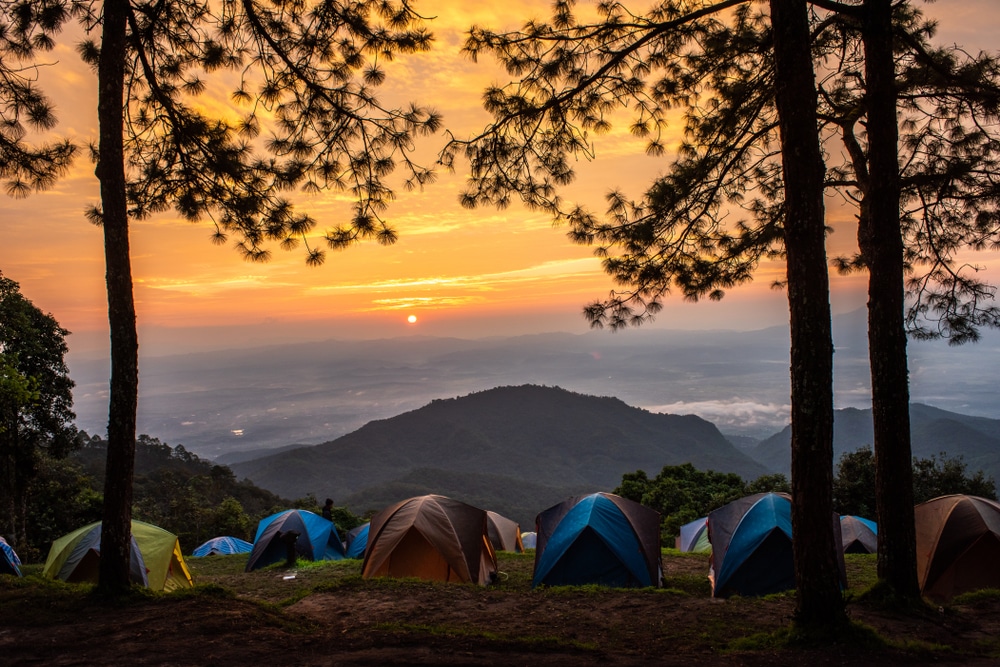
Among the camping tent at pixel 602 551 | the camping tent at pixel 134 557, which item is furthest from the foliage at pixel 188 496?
the camping tent at pixel 602 551

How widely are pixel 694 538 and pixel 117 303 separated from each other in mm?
14903

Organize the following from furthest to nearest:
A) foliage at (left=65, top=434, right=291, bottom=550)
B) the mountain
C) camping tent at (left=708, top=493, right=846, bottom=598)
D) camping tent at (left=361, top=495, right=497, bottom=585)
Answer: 1. the mountain
2. foliage at (left=65, top=434, right=291, bottom=550)
3. camping tent at (left=361, top=495, right=497, bottom=585)
4. camping tent at (left=708, top=493, right=846, bottom=598)

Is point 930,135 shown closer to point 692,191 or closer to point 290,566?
point 692,191

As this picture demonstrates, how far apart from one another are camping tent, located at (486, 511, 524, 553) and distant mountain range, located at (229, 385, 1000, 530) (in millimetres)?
48493

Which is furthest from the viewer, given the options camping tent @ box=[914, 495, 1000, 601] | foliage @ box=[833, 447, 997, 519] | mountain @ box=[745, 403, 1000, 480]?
mountain @ box=[745, 403, 1000, 480]

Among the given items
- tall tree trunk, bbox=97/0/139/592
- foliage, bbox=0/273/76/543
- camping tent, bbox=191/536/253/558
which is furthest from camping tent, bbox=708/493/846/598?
foliage, bbox=0/273/76/543

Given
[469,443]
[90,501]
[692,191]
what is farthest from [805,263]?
[469,443]

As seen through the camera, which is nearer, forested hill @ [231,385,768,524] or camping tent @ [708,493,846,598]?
camping tent @ [708,493,846,598]

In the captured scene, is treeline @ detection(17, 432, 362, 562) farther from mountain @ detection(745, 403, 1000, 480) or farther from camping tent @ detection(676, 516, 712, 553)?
mountain @ detection(745, 403, 1000, 480)

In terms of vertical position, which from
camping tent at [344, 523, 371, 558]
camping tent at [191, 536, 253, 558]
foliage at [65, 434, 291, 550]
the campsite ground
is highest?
the campsite ground

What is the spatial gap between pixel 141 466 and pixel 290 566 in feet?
156

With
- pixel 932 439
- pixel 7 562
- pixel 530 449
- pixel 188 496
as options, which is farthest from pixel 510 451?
pixel 7 562

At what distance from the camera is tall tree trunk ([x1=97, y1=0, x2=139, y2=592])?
20.3 feet

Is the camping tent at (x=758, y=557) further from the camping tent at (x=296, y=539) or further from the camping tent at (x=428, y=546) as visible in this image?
the camping tent at (x=296, y=539)
